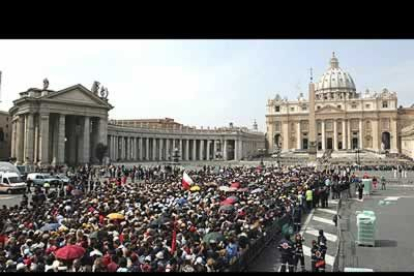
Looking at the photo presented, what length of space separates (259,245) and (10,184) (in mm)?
23629

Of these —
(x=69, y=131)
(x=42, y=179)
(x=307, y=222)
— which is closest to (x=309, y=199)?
Result: (x=307, y=222)

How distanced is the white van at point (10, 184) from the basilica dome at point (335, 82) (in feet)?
427

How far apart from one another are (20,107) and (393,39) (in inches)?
2390

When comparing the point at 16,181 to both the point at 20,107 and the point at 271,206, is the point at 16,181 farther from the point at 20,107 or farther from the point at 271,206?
the point at 20,107

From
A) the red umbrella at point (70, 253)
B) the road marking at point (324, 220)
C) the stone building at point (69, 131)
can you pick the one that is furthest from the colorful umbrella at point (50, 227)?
the stone building at point (69, 131)

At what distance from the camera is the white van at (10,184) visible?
3166 cm

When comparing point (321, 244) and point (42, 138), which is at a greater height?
point (42, 138)

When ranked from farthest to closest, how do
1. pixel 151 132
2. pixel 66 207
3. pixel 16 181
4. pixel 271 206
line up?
pixel 151 132, pixel 16 181, pixel 271 206, pixel 66 207

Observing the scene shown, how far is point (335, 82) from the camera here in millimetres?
151875

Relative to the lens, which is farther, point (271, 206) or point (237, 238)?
point (271, 206)

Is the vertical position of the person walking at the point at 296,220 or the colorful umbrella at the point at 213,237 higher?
the colorful umbrella at the point at 213,237

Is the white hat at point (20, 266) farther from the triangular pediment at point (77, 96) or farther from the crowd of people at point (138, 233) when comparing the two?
the triangular pediment at point (77, 96)
